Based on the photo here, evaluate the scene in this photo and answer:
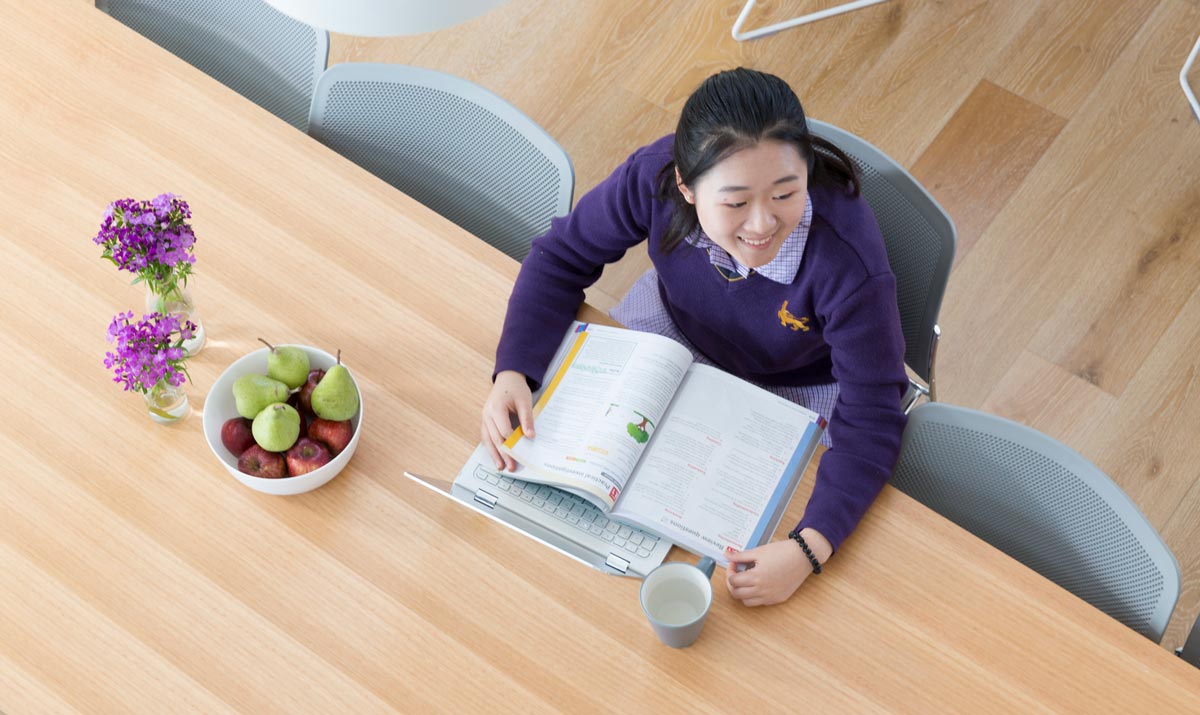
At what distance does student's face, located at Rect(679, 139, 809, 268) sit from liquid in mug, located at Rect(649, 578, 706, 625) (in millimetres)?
448

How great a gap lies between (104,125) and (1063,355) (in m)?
1.95

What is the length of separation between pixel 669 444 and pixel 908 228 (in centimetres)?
52

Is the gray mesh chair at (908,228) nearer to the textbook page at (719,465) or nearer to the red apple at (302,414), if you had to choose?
the textbook page at (719,465)

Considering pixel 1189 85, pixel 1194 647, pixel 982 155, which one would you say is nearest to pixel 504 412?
pixel 1194 647

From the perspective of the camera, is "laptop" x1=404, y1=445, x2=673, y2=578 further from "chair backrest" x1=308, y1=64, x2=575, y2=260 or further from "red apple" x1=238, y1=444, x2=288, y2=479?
"chair backrest" x1=308, y1=64, x2=575, y2=260

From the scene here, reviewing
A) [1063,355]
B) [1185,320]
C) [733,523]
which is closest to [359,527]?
[733,523]

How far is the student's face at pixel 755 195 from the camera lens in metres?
1.38

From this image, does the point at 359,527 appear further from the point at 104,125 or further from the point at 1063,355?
the point at 1063,355

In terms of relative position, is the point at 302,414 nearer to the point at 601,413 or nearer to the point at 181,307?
the point at 181,307

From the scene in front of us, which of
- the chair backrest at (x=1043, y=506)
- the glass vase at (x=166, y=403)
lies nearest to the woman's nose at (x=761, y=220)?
the chair backrest at (x=1043, y=506)

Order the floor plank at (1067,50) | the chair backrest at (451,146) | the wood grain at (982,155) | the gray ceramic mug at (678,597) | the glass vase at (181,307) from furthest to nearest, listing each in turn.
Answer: the floor plank at (1067,50), the wood grain at (982,155), the chair backrest at (451,146), the glass vase at (181,307), the gray ceramic mug at (678,597)

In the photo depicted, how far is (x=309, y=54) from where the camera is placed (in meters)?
1.94

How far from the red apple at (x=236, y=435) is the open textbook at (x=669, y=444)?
33 centimetres

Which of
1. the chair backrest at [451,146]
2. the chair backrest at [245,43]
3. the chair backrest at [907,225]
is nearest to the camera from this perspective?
the chair backrest at [907,225]
